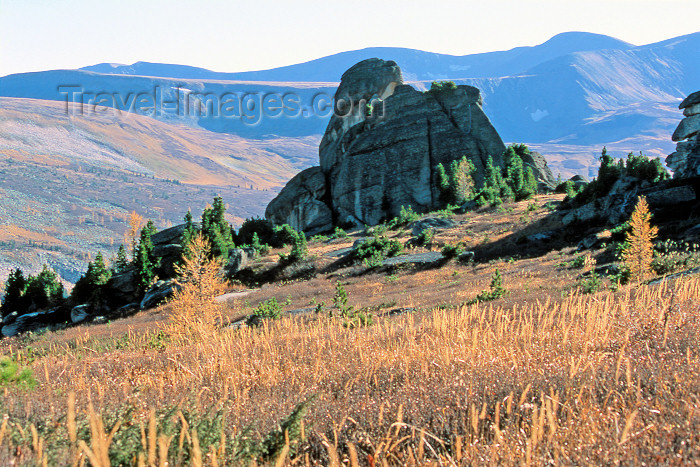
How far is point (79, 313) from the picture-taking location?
4200cm

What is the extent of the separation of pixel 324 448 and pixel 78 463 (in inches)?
69.3

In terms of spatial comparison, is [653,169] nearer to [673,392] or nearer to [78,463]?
[673,392]

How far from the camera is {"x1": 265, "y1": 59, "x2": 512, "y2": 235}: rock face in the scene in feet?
216

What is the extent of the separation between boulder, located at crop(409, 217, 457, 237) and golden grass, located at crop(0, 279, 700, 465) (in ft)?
121

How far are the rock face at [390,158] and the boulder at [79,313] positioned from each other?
30.9 metres

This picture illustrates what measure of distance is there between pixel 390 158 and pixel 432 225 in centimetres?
2415

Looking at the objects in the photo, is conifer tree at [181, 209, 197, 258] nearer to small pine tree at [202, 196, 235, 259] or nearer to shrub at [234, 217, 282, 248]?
small pine tree at [202, 196, 235, 259]

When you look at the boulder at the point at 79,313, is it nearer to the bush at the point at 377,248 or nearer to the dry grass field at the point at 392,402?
the bush at the point at 377,248

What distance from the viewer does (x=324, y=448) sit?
4.19 meters

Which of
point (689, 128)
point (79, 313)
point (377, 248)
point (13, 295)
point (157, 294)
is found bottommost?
point (13, 295)

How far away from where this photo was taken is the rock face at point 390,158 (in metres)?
65.9

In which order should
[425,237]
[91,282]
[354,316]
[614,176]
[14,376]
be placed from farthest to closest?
1. [91,282]
2. [614,176]
3. [425,237]
4. [354,316]
5. [14,376]

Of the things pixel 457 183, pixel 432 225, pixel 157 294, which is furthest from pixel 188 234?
pixel 457 183

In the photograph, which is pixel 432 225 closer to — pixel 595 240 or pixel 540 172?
pixel 595 240
